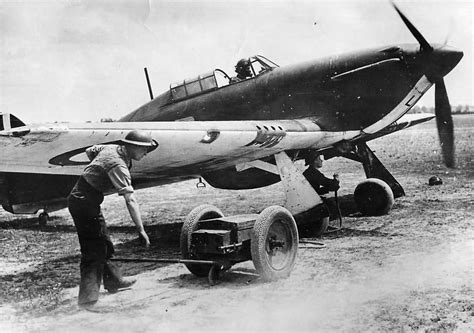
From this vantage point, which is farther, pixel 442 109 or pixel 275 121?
pixel 442 109

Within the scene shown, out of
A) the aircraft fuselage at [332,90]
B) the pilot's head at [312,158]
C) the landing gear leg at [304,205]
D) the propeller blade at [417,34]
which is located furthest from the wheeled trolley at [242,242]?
the propeller blade at [417,34]

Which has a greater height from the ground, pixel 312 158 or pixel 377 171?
pixel 312 158

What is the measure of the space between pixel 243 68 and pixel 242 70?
0.04m

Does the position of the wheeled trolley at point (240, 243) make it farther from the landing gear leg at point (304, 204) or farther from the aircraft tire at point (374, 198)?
the aircraft tire at point (374, 198)

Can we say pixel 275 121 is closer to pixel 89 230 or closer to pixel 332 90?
pixel 332 90

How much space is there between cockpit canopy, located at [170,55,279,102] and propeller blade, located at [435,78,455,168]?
Result: 2.61 m

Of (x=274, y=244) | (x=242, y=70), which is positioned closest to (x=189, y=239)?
(x=274, y=244)

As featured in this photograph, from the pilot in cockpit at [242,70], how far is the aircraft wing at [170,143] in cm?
132

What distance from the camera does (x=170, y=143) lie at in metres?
5.39

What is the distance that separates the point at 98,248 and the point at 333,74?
466cm

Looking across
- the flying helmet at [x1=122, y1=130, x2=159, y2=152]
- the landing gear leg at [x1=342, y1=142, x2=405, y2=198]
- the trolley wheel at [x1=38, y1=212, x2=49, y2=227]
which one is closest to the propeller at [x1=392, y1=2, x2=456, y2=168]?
the landing gear leg at [x1=342, y1=142, x2=405, y2=198]

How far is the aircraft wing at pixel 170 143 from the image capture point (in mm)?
4629

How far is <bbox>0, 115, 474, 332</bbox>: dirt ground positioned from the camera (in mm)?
3494

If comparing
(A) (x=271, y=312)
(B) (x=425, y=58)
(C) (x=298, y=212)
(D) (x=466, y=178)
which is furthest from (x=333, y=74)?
(D) (x=466, y=178)
